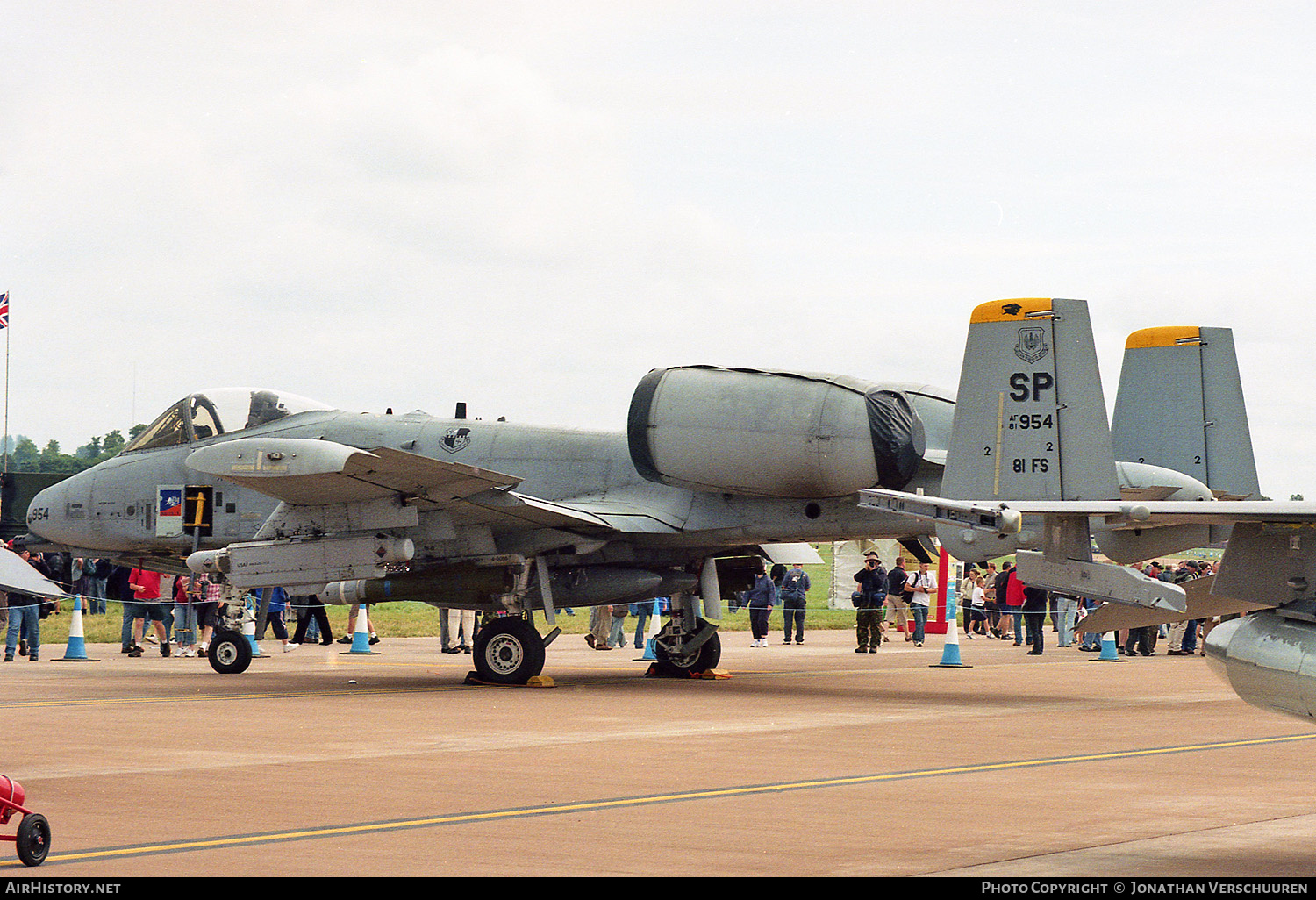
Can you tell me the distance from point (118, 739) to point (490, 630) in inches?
243

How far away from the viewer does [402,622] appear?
39.2 m

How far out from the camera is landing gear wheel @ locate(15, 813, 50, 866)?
663cm

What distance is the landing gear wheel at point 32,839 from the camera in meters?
6.63

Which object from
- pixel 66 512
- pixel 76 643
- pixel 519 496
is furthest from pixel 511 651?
pixel 76 643

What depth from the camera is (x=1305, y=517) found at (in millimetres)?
6883

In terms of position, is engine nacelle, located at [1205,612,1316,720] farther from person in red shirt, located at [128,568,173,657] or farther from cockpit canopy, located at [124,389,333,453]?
person in red shirt, located at [128,568,173,657]

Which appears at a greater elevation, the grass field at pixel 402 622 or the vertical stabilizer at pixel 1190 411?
the vertical stabilizer at pixel 1190 411

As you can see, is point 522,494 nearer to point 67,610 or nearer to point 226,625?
point 226,625

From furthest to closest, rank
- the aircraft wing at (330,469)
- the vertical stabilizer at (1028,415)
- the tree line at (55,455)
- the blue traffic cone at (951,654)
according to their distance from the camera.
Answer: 1. the tree line at (55,455)
2. the blue traffic cone at (951,654)
3. the aircraft wing at (330,469)
4. the vertical stabilizer at (1028,415)

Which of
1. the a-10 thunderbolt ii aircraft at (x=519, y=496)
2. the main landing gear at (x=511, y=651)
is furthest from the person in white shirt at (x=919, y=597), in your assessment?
the main landing gear at (x=511, y=651)

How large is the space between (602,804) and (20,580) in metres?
3.38

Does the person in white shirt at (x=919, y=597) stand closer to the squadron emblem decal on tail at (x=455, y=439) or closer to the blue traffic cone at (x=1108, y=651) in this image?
the blue traffic cone at (x=1108, y=651)

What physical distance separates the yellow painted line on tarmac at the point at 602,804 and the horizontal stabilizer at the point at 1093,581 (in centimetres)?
133

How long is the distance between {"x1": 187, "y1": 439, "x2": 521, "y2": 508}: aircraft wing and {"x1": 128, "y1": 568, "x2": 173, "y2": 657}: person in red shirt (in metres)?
9.86
